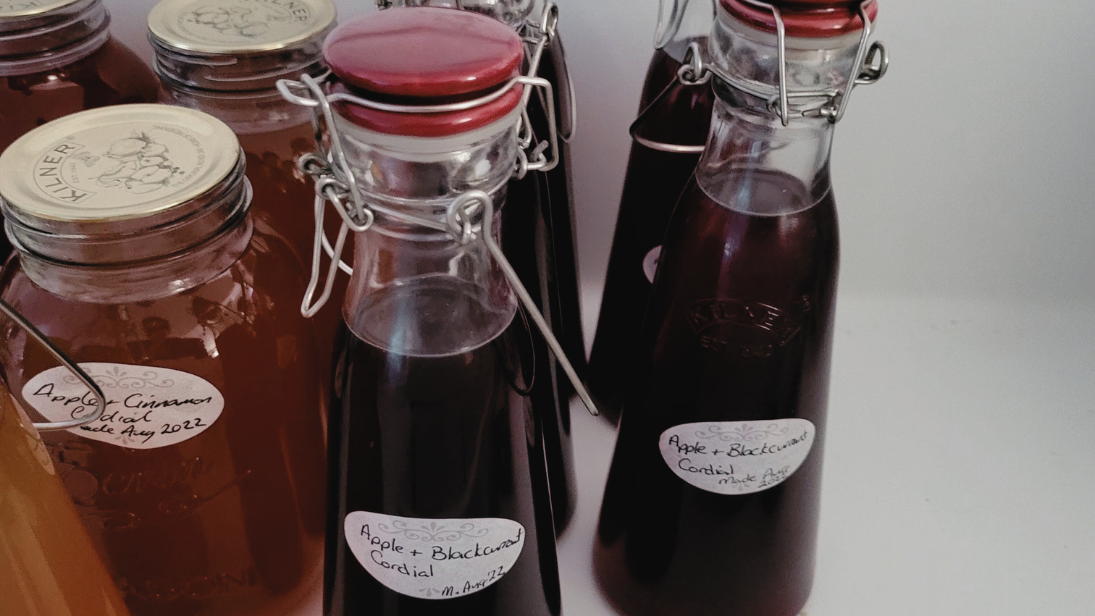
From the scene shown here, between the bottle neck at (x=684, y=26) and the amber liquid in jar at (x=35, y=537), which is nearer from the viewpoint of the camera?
the amber liquid in jar at (x=35, y=537)

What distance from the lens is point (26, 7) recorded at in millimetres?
422

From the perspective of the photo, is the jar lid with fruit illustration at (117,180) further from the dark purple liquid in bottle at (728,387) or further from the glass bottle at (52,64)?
the dark purple liquid in bottle at (728,387)

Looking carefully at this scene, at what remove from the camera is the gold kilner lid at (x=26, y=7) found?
412 mm

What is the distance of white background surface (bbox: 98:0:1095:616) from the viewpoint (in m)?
0.51

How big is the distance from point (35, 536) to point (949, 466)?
0.53m

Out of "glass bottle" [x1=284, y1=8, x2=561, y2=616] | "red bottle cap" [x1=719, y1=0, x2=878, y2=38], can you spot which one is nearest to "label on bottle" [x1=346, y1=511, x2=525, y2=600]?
"glass bottle" [x1=284, y1=8, x2=561, y2=616]

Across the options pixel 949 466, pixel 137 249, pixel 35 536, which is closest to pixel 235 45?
pixel 137 249

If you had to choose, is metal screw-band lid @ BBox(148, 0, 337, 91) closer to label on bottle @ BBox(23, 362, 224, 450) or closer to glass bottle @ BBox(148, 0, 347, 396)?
glass bottle @ BBox(148, 0, 347, 396)

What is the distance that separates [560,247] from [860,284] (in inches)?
12.3

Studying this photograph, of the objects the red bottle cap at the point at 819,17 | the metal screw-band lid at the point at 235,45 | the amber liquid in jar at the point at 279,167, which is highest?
the red bottle cap at the point at 819,17

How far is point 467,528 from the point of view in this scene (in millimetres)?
323

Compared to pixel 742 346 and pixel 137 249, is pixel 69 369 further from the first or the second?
pixel 742 346

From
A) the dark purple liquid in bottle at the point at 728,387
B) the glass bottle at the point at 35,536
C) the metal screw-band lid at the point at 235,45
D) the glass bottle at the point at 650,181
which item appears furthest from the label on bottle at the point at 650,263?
the glass bottle at the point at 35,536

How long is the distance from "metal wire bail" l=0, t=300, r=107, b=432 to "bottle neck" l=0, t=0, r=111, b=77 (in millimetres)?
163
